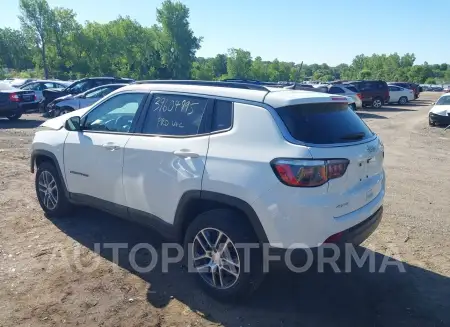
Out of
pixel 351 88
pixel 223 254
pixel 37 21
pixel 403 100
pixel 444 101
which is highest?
pixel 37 21

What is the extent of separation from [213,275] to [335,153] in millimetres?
1502

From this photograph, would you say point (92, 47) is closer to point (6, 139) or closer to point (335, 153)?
point (6, 139)

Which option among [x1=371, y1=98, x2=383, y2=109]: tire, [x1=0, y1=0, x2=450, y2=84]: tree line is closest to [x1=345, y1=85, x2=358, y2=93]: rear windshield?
[x1=371, y1=98, x2=383, y2=109]: tire

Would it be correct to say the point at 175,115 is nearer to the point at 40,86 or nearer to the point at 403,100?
the point at 40,86

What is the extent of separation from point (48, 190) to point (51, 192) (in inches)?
2.6

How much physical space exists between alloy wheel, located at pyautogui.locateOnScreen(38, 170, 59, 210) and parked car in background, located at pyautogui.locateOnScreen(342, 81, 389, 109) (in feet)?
80.3

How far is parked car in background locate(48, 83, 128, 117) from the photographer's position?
1373 cm

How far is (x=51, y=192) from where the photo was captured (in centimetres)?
511

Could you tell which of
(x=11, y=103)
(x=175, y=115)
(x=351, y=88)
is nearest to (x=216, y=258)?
(x=175, y=115)

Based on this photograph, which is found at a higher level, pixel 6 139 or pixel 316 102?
pixel 316 102

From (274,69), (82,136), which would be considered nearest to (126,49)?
(274,69)

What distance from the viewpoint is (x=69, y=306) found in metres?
3.34

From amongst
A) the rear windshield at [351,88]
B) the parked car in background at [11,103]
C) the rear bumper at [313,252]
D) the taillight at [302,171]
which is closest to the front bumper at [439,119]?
the rear windshield at [351,88]

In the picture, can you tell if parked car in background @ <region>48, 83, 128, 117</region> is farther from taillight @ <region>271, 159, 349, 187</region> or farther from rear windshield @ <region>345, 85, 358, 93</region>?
rear windshield @ <region>345, 85, 358, 93</region>
